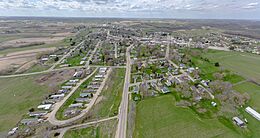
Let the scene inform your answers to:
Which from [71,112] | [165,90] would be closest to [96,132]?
[71,112]

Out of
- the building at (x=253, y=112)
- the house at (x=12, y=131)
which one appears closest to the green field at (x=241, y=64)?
the building at (x=253, y=112)

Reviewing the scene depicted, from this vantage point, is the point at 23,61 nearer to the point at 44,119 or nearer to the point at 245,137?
the point at 44,119

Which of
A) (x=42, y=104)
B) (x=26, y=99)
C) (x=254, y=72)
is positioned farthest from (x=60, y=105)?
(x=254, y=72)

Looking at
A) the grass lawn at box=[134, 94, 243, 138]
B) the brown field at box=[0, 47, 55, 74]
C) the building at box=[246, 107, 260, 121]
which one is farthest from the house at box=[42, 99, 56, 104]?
the building at box=[246, 107, 260, 121]

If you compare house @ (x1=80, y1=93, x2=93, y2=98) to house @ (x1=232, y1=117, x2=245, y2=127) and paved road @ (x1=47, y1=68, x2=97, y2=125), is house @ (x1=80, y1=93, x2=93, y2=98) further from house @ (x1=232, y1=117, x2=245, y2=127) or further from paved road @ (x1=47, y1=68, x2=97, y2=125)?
house @ (x1=232, y1=117, x2=245, y2=127)

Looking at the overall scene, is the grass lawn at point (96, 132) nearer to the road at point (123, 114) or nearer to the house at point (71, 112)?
the road at point (123, 114)
